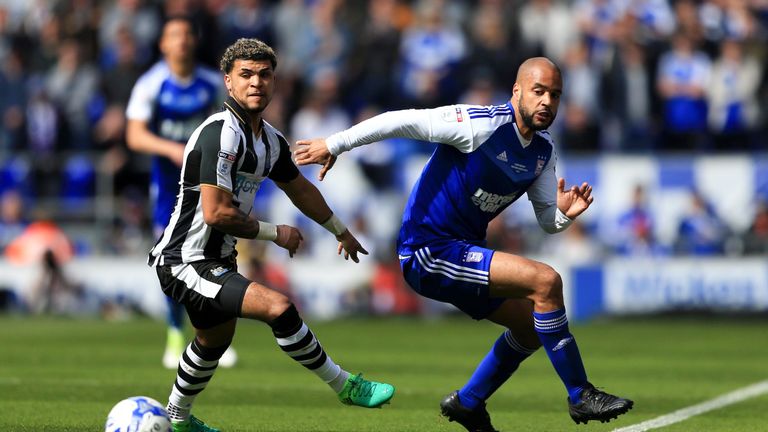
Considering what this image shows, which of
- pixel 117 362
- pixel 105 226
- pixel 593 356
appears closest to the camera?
pixel 117 362

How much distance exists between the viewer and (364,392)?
7.94 meters

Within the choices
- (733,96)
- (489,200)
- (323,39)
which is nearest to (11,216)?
(323,39)

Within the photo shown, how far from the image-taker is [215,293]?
7.68 metres

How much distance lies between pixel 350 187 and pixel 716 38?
630 cm

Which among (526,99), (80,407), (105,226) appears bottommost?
(105,226)

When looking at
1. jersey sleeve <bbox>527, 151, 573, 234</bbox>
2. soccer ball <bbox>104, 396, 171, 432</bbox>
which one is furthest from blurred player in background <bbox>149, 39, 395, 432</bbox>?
jersey sleeve <bbox>527, 151, 573, 234</bbox>

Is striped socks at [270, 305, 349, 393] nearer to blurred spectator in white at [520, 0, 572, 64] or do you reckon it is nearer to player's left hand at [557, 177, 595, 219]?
player's left hand at [557, 177, 595, 219]

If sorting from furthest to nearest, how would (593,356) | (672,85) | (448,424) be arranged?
(672,85) < (593,356) < (448,424)

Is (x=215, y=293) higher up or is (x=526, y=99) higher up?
(x=526, y=99)

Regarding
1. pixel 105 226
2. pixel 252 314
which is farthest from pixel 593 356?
pixel 105 226

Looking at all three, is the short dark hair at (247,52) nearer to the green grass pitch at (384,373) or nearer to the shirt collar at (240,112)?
the shirt collar at (240,112)

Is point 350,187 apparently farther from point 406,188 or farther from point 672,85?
point 672,85

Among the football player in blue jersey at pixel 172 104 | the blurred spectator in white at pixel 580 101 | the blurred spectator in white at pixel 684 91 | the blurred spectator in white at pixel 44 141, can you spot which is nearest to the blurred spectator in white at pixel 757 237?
the blurred spectator in white at pixel 684 91

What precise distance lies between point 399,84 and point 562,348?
14.8 metres
